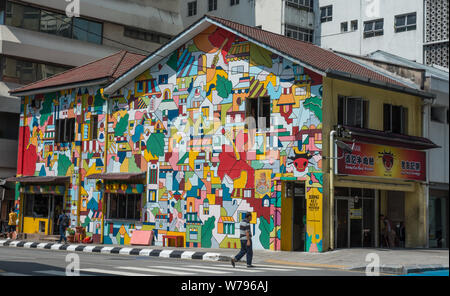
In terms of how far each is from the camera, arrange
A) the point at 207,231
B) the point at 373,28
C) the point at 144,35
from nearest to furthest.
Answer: the point at 207,231 → the point at 144,35 → the point at 373,28

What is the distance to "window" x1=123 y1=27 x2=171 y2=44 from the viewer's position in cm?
5647

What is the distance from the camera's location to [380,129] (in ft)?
99.1

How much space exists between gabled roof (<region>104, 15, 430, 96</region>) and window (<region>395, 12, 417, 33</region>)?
23082 millimetres

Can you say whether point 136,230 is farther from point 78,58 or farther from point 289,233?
point 78,58

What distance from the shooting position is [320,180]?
89.6 ft

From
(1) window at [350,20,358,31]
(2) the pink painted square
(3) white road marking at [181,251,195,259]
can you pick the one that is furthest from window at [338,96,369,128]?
(1) window at [350,20,358,31]

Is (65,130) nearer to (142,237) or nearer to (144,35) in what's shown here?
(142,237)

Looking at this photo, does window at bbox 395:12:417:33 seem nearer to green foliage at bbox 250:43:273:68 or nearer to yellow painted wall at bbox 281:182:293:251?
green foliage at bbox 250:43:273:68

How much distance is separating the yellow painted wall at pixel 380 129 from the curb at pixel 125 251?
190 inches

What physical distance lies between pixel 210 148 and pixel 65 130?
408 inches

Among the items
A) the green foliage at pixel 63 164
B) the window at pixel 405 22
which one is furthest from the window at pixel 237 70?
the window at pixel 405 22

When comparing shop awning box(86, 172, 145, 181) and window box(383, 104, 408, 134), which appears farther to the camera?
shop awning box(86, 172, 145, 181)

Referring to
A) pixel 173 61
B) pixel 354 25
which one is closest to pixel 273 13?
pixel 354 25
